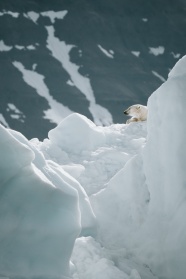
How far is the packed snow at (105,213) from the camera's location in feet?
9.57

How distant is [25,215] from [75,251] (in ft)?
Result: 3.21

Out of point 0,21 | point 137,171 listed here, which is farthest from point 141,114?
point 0,21

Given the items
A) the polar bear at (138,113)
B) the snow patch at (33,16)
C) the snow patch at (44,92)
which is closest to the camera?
the polar bear at (138,113)

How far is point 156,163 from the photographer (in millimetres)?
4102

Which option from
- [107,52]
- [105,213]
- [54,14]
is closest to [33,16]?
[54,14]

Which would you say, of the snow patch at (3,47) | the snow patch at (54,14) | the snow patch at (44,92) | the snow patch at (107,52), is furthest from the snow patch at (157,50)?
the snow patch at (3,47)

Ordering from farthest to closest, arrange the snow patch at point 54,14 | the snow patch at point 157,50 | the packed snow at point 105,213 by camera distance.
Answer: the snow patch at point 54,14 → the snow patch at point 157,50 → the packed snow at point 105,213

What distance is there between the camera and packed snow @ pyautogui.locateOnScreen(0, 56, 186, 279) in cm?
292

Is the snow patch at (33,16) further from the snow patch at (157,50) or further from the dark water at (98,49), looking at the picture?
the snow patch at (157,50)

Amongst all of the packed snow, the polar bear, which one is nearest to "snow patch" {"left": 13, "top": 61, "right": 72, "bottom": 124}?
the polar bear

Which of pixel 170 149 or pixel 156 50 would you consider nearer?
pixel 170 149

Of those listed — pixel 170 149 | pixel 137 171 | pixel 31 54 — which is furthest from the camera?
pixel 31 54

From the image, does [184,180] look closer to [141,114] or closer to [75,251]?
[75,251]

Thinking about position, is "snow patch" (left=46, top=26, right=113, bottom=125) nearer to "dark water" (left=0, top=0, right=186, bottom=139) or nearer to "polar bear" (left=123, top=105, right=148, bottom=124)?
"dark water" (left=0, top=0, right=186, bottom=139)
